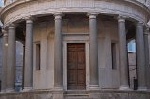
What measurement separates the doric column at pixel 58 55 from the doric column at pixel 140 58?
230 inches

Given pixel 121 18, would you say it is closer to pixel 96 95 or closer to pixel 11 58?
pixel 96 95

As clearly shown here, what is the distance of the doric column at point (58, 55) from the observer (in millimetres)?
23906

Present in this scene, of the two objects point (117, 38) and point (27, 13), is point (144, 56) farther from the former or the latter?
point (27, 13)

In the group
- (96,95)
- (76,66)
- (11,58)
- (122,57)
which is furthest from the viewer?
(76,66)

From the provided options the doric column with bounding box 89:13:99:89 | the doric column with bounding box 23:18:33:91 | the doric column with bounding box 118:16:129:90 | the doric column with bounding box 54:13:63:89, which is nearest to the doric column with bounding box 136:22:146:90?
the doric column with bounding box 118:16:129:90

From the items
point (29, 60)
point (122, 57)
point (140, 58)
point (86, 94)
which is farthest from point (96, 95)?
point (29, 60)

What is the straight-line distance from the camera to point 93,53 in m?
24.1

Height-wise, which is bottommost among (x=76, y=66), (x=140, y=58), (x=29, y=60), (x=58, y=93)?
(x=58, y=93)

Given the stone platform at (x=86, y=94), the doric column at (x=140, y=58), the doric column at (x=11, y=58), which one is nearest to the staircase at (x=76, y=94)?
the stone platform at (x=86, y=94)

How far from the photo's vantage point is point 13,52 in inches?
1053

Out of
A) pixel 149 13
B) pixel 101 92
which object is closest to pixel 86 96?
pixel 101 92

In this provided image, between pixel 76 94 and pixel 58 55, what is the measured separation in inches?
109

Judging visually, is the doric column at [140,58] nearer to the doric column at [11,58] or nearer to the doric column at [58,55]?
the doric column at [58,55]

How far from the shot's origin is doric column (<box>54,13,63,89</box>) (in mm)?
23906
